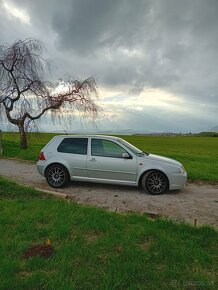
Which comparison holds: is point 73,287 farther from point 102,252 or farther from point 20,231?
point 20,231

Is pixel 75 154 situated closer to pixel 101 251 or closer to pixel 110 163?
pixel 110 163

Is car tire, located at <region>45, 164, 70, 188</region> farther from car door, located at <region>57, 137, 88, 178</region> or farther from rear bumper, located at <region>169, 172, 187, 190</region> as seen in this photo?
rear bumper, located at <region>169, 172, 187, 190</region>

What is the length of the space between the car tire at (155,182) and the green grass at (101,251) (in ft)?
8.88

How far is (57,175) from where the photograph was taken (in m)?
9.32

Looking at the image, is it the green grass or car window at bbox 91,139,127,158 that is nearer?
the green grass

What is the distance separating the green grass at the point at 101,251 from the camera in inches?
140

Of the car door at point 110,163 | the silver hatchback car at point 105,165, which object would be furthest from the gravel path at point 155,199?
the car door at point 110,163

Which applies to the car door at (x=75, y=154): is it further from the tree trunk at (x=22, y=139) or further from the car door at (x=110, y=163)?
the tree trunk at (x=22, y=139)

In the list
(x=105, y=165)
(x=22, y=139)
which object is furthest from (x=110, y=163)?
(x=22, y=139)

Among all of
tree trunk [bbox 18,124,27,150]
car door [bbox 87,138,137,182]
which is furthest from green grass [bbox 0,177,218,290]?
tree trunk [bbox 18,124,27,150]

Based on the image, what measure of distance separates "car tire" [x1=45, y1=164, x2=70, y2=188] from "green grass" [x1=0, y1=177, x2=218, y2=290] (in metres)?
2.79

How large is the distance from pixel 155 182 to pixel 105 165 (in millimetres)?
1518

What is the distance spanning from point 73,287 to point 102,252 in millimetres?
1008

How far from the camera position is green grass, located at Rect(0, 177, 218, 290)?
3555mm
